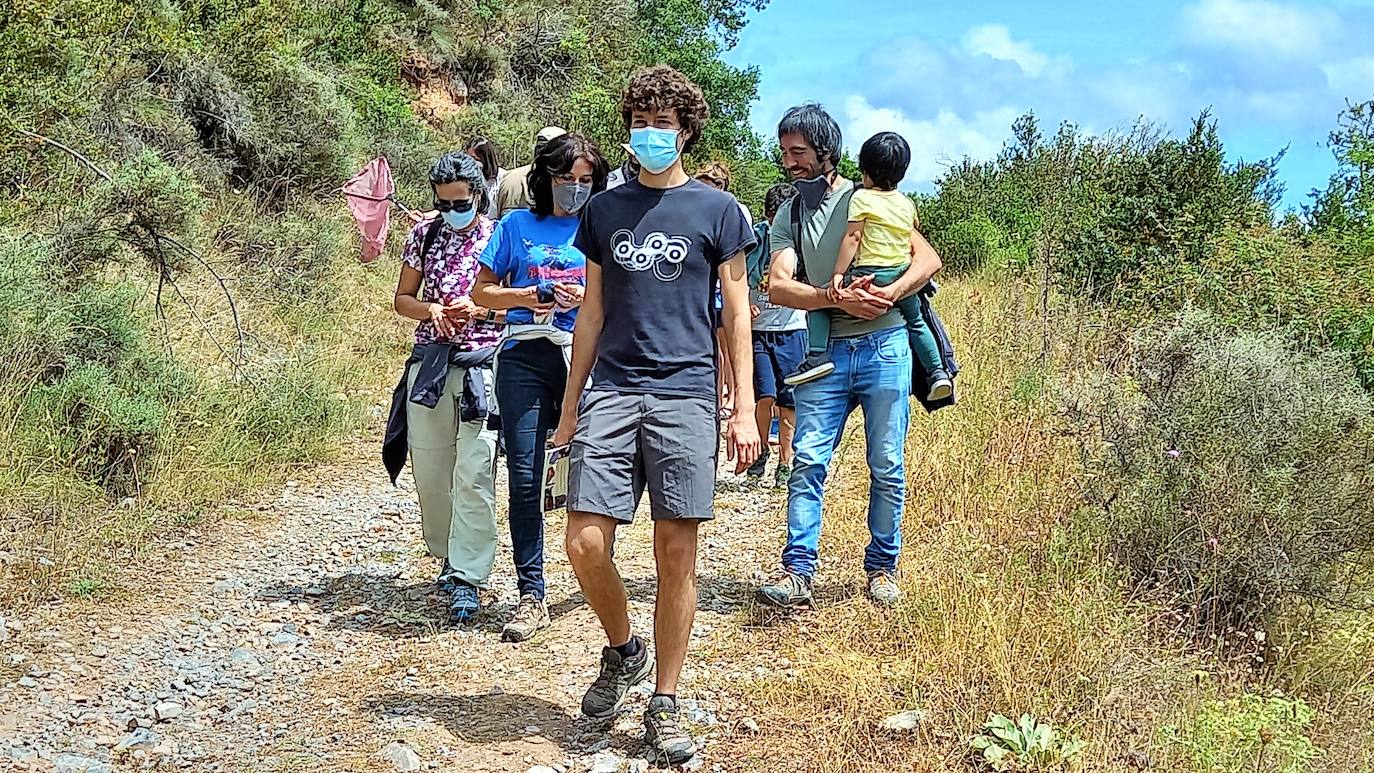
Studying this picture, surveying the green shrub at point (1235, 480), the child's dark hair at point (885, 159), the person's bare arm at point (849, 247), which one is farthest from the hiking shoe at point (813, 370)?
the green shrub at point (1235, 480)

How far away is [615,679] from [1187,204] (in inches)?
286

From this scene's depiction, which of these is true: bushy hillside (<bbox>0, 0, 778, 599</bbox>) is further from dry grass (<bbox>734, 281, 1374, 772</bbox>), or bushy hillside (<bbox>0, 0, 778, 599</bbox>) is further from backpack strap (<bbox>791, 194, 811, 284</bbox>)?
backpack strap (<bbox>791, 194, 811, 284</bbox>)

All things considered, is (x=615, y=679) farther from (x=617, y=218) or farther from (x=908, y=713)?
(x=617, y=218)

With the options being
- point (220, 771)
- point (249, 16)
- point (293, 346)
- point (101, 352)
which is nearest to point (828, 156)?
point (220, 771)

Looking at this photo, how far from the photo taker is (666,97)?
385cm

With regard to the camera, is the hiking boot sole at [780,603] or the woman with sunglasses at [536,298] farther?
the hiking boot sole at [780,603]

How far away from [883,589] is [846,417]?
0.74 metres

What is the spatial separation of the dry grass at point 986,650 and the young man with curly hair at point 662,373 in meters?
0.63

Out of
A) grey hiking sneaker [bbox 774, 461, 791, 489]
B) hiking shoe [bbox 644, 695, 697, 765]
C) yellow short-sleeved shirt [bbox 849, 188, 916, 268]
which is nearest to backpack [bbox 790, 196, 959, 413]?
yellow short-sleeved shirt [bbox 849, 188, 916, 268]

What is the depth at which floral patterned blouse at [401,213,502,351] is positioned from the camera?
5.37 meters

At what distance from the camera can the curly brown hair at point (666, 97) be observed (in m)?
3.85

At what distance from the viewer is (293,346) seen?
10.1m

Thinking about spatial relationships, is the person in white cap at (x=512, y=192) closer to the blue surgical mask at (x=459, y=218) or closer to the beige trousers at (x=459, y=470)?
the blue surgical mask at (x=459, y=218)

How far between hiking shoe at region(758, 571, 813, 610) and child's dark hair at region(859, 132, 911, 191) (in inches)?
65.8
